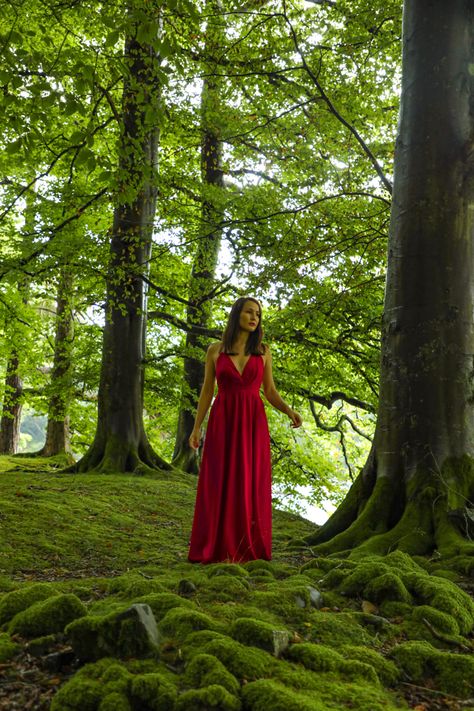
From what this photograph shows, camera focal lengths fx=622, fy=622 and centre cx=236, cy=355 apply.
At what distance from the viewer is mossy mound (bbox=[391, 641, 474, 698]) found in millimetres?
2830

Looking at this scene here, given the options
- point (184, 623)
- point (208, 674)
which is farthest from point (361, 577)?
point (208, 674)

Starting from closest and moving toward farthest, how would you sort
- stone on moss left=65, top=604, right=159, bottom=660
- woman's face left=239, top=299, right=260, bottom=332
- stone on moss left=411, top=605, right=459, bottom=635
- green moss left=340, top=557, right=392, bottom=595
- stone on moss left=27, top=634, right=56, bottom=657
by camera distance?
stone on moss left=65, top=604, right=159, bottom=660 < stone on moss left=27, top=634, right=56, bottom=657 < stone on moss left=411, top=605, right=459, bottom=635 < green moss left=340, top=557, right=392, bottom=595 < woman's face left=239, top=299, right=260, bottom=332

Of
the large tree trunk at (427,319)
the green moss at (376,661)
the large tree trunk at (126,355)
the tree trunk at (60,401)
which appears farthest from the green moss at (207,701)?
the tree trunk at (60,401)

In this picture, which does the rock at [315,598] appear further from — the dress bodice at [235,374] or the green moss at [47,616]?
the dress bodice at [235,374]

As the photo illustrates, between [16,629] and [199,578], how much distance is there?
1337 mm

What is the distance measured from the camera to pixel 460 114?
5.78m

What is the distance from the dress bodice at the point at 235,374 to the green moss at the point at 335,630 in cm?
272

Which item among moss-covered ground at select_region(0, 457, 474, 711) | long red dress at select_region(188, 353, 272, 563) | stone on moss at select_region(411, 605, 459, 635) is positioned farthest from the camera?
long red dress at select_region(188, 353, 272, 563)

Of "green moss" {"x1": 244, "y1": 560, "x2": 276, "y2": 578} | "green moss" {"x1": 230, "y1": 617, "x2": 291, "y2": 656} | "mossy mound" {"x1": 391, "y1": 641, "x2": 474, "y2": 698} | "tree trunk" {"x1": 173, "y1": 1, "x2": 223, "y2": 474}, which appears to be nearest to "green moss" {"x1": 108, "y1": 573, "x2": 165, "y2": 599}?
"green moss" {"x1": 230, "y1": 617, "x2": 291, "y2": 656}

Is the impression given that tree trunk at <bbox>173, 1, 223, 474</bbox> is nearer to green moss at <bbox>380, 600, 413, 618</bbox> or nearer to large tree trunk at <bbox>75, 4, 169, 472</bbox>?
large tree trunk at <bbox>75, 4, 169, 472</bbox>

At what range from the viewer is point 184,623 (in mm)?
3055

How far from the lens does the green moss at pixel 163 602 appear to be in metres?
3.31

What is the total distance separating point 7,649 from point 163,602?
835 mm

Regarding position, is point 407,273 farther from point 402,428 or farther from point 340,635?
point 340,635
